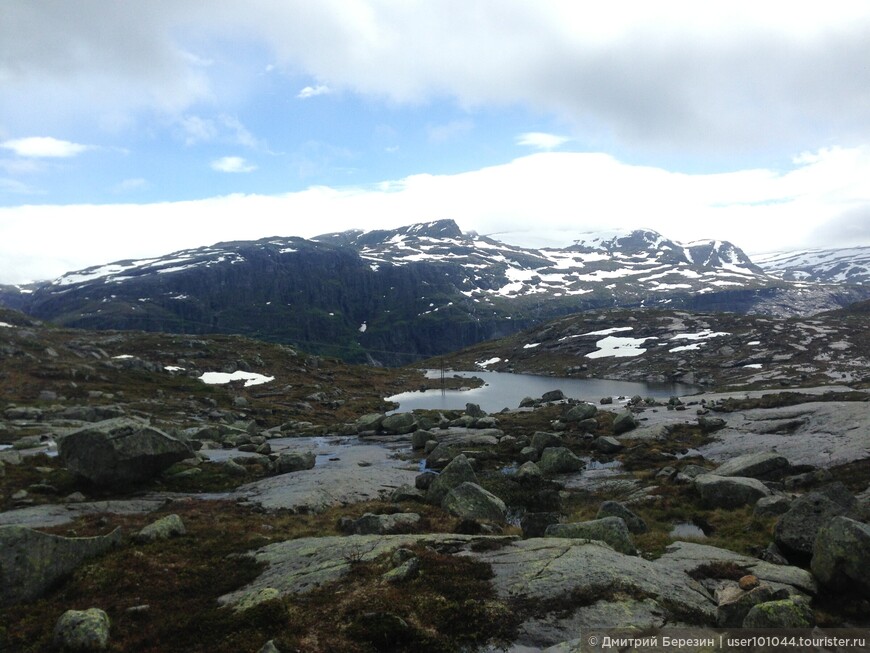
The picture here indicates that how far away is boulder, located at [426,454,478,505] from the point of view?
3122 centimetres

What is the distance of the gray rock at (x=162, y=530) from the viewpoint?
2058 cm

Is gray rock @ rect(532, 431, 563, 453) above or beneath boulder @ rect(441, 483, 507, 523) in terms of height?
beneath

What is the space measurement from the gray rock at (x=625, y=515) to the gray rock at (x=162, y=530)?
2096cm

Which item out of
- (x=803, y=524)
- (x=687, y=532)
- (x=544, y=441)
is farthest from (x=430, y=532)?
(x=544, y=441)

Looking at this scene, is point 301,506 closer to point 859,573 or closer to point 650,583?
point 650,583

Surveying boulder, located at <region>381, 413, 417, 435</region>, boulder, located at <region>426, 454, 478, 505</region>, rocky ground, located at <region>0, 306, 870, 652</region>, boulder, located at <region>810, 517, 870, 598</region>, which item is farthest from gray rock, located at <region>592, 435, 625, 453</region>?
boulder, located at <region>810, 517, 870, 598</region>

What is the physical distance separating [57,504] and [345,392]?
287ft

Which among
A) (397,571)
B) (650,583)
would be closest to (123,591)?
(397,571)

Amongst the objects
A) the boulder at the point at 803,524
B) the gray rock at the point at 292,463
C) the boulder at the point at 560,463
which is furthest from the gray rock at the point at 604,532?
the gray rock at the point at 292,463

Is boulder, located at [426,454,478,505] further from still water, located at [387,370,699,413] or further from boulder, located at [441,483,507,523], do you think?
still water, located at [387,370,699,413]

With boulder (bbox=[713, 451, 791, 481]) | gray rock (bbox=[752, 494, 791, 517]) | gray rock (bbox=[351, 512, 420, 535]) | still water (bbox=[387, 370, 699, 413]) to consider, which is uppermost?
gray rock (bbox=[351, 512, 420, 535])

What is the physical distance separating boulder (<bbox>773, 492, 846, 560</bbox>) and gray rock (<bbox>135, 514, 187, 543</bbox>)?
85.8 feet

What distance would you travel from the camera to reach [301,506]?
2938cm

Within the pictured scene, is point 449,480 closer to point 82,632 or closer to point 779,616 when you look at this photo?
point 779,616
